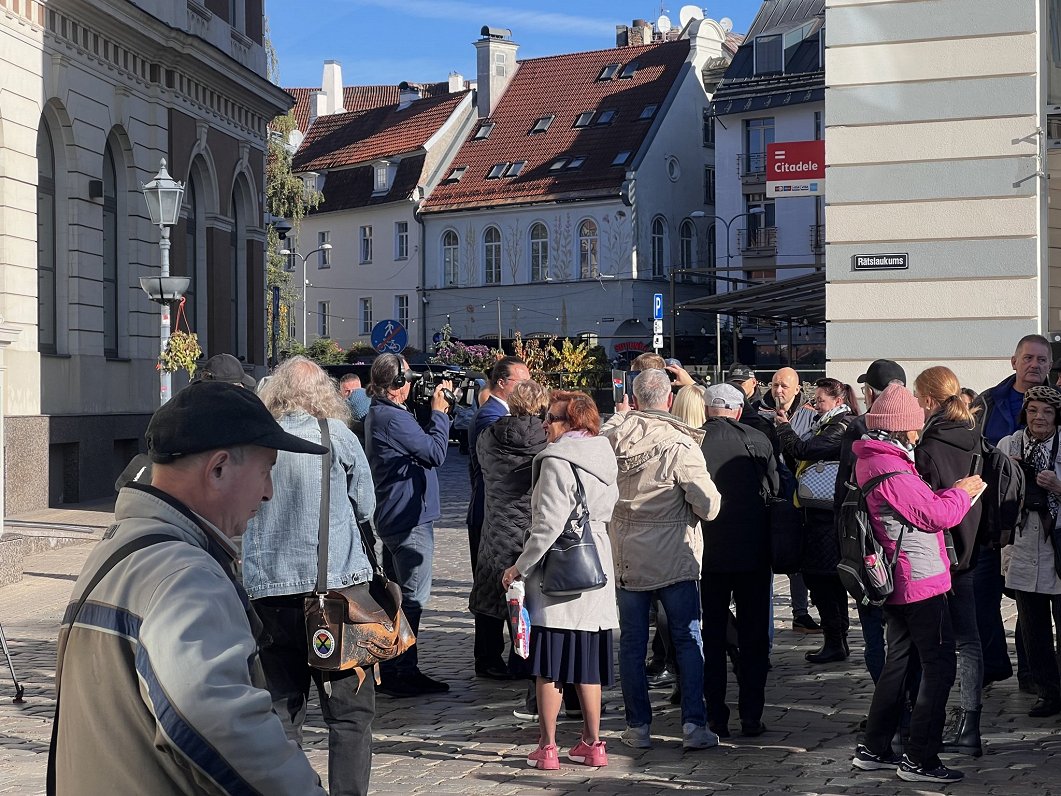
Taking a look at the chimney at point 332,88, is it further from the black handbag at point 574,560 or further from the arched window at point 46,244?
the black handbag at point 574,560

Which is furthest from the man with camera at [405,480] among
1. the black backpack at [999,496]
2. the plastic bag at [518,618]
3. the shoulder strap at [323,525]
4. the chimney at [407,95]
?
the chimney at [407,95]

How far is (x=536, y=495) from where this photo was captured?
6895 millimetres

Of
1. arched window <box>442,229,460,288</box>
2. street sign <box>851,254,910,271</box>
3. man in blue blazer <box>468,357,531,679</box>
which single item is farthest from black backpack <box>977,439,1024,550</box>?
arched window <box>442,229,460,288</box>

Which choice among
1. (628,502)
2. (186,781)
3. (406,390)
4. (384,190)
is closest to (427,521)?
(406,390)

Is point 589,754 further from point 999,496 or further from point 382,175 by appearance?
point 382,175

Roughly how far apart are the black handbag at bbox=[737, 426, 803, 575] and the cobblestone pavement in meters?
0.91

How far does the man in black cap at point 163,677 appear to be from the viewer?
90.1 inches

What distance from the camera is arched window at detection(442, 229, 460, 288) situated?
6172cm

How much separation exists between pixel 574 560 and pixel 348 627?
1663 mm

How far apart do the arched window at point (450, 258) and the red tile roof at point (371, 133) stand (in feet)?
13.4

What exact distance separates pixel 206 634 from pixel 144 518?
313mm

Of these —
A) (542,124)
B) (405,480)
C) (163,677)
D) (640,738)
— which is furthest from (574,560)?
(542,124)

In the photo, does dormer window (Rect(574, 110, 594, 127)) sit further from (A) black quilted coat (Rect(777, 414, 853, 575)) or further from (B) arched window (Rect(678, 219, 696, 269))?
(A) black quilted coat (Rect(777, 414, 853, 575))

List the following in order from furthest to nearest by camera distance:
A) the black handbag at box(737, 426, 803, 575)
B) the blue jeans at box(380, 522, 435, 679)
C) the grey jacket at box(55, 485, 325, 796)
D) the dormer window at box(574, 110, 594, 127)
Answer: the dormer window at box(574, 110, 594, 127), the blue jeans at box(380, 522, 435, 679), the black handbag at box(737, 426, 803, 575), the grey jacket at box(55, 485, 325, 796)
